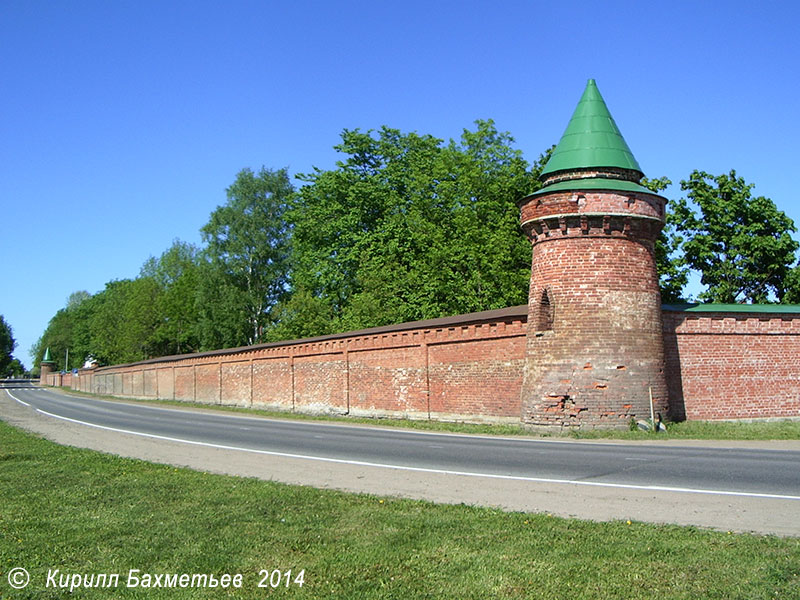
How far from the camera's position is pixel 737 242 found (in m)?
33.3

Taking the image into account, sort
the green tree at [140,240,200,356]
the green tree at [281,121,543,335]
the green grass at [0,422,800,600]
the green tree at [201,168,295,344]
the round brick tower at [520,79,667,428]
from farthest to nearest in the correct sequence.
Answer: the green tree at [140,240,200,356]
the green tree at [201,168,295,344]
the green tree at [281,121,543,335]
the round brick tower at [520,79,667,428]
the green grass at [0,422,800,600]

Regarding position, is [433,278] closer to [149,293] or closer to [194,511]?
[194,511]

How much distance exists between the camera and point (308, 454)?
14.5m

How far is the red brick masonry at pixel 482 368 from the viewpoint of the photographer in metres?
20.5

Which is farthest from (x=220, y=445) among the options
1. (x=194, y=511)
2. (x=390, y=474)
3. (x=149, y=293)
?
(x=149, y=293)

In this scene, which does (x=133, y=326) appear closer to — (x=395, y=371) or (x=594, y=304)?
(x=395, y=371)

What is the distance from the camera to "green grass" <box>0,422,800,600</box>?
5.31 meters

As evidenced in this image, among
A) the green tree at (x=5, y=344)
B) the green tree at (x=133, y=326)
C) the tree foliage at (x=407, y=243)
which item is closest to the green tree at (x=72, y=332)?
the green tree at (x=5, y=344)

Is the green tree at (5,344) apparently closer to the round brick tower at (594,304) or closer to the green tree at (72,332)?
the green tree at (72,332)

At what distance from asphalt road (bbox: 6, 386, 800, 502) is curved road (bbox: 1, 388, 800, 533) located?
0.01m

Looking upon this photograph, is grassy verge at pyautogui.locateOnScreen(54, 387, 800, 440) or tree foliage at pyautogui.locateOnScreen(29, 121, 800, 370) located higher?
tree foliage at pyautogui.locateOnScreen(29, 121, 800, 370)

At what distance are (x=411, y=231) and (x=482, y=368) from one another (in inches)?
844

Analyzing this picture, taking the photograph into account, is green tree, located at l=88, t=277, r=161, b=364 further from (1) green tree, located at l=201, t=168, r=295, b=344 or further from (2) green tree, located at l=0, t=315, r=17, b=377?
(2) green tree, located at l=0, t=315, r=17, b=377

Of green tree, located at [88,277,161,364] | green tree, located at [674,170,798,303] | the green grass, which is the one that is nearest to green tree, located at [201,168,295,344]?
green tree, located at [88,277,161,364]
